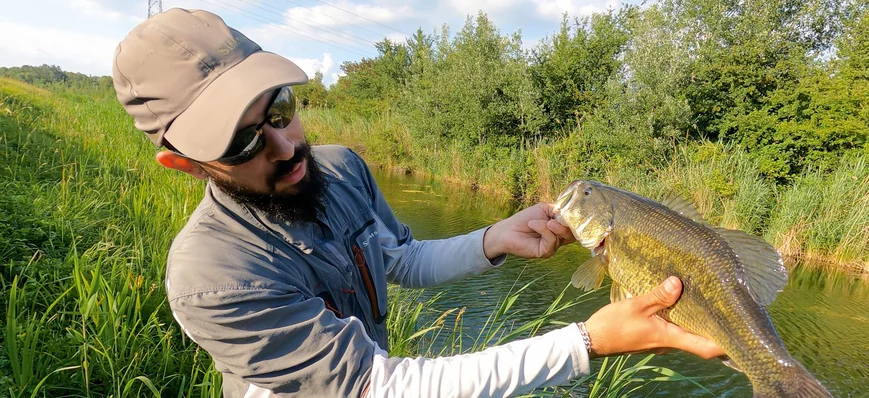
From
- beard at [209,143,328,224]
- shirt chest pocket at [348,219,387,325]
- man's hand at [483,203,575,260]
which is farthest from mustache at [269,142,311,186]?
man's hand at [483,203,575,260]

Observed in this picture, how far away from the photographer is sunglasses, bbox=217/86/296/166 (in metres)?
1.51

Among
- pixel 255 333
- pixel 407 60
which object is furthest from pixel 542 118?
pixel 407 60

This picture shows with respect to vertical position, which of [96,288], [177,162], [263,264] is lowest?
[96,288]

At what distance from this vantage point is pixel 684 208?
223 centimetres

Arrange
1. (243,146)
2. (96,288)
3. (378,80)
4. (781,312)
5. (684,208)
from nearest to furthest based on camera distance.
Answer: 1. (243,146)
2. (684,208)
3. (96,288)
4. (781,312)
5. (378,80)

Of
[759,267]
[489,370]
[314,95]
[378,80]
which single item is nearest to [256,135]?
[489,370]

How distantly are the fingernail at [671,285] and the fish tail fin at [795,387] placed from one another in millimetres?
468

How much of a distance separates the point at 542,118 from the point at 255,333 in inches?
655

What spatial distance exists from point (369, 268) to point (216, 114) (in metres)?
0.87

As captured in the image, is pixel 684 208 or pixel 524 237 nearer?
pixel 684 208

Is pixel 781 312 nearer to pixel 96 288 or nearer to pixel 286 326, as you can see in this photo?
pixel 286 326

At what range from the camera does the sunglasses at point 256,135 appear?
1.51 meters

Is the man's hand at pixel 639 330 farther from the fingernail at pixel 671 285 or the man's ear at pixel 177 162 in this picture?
the man's ear at pixel 177 162

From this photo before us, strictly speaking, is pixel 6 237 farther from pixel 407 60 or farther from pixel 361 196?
pixel 407 60
